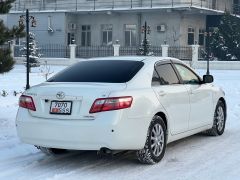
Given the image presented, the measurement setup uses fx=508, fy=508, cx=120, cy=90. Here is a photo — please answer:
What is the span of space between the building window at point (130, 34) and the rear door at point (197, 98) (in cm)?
3049

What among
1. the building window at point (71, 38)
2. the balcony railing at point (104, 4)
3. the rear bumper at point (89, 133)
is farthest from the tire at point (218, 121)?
the building window at point (71, 38)

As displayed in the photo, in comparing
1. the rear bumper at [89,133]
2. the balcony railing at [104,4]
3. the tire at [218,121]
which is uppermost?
the balcony railing at [104,4]

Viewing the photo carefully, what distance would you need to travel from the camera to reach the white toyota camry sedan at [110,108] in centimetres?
618

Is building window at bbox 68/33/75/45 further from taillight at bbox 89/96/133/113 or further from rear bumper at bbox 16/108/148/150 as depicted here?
taillight at bbox 89/96/133/113

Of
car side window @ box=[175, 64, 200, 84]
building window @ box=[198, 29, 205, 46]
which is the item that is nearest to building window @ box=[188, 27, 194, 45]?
building window @ box=[198, 29, 205, 46]

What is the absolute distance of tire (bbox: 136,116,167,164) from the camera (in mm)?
6633

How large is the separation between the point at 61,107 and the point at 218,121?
3.74 m

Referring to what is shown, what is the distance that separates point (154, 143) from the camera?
680 centimetres

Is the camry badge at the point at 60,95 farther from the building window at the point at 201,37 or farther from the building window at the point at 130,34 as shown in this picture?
the building window at the point at 201,37

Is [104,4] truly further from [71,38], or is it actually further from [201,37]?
[201,37]

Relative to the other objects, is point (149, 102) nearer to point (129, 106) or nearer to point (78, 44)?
point (129, 106)

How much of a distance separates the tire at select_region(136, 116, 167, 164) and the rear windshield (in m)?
0.73

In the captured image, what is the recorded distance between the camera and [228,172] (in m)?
6.38

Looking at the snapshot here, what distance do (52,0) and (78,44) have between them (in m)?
4.48
